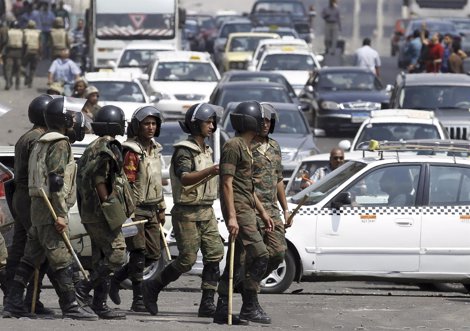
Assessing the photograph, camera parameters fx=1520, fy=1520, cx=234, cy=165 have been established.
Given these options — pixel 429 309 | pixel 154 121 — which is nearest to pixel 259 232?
pixel 154 121

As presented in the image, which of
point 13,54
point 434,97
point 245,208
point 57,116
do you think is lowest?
point 13,54

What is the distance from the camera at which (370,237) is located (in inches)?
546

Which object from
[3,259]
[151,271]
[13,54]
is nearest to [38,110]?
Result: [3,259]

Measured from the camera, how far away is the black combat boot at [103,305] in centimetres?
1096

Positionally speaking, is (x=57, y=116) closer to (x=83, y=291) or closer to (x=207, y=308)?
(x=83, y=291)

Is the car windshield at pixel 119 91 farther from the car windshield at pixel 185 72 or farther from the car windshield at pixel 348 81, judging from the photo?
the car windshield at pixel 348 81

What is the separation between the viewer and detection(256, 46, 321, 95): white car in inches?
1362

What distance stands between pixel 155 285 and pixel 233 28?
36.4 meters

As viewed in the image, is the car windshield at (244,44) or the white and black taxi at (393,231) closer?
the white and black taxi at (393,231)

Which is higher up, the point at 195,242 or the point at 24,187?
the point at 24,187

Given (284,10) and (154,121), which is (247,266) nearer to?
(154,121)

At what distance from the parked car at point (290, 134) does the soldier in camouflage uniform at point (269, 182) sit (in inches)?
407

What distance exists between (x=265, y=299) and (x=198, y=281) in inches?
→ 80.8

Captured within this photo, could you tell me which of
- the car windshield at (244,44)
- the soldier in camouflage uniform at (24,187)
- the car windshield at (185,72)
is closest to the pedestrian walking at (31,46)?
the car windshield at (185,72)
